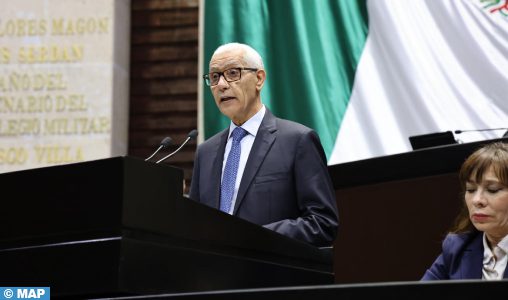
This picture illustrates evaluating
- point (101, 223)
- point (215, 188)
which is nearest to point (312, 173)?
point (215, 188)

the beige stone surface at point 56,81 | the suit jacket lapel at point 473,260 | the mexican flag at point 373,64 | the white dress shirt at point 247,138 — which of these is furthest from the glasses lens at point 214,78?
the beige stone surface at point 56,81

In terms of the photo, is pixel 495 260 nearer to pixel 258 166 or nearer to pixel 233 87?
pixel 258 166

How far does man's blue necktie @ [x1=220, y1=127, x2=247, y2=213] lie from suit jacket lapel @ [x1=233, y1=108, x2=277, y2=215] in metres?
0.06

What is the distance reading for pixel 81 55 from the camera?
6605mm

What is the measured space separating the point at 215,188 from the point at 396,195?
4.38 ft

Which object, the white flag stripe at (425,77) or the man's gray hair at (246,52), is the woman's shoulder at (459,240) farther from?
the white flag stripe at (425,77)

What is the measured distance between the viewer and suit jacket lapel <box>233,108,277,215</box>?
2.86m

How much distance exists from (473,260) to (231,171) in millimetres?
849

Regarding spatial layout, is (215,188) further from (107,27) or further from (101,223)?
(107,27)

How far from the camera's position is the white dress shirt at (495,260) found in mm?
2492

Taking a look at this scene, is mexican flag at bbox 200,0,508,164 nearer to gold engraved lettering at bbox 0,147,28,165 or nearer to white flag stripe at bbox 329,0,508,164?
white flag stripe at bbox 329,0,508,164

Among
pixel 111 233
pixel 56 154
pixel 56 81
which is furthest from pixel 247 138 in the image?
pixel 56 81

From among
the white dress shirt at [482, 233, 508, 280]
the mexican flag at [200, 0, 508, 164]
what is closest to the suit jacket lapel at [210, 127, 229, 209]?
the white dress shirt at [482, 233, 508, 280]

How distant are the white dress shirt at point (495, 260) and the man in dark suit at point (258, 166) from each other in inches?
19.3
